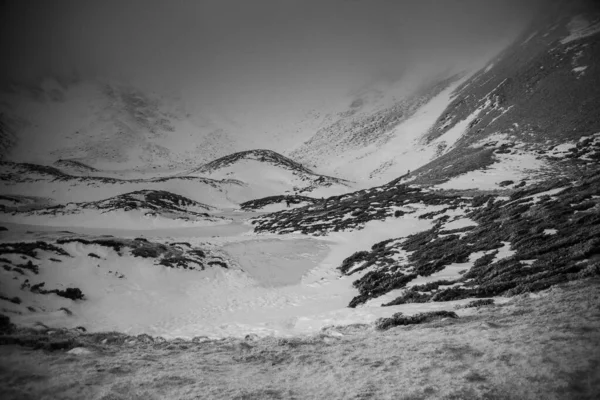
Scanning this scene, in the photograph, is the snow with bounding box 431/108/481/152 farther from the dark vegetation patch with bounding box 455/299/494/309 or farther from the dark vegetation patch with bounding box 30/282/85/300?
the dark vegetation patch with bounding box 30/282/85/300

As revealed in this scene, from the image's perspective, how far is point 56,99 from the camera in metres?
187

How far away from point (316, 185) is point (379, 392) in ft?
247

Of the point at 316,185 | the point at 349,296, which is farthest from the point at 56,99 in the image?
the point at 349,296

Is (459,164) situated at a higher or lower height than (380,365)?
higher

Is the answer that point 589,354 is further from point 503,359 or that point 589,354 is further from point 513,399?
point 513,399

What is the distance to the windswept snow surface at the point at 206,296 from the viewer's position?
1202 centimetres

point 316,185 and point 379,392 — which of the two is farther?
point 316,185

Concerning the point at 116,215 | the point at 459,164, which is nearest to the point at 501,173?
the point at 459,164

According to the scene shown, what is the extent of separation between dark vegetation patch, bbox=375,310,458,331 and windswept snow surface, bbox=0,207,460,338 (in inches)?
34.9

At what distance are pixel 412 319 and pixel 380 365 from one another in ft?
11.6

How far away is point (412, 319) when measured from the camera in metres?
8.92

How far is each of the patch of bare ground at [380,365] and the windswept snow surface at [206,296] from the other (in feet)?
10.1

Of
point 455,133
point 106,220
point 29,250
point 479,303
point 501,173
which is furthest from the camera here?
point 455,133

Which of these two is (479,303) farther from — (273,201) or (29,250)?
(273,201)
